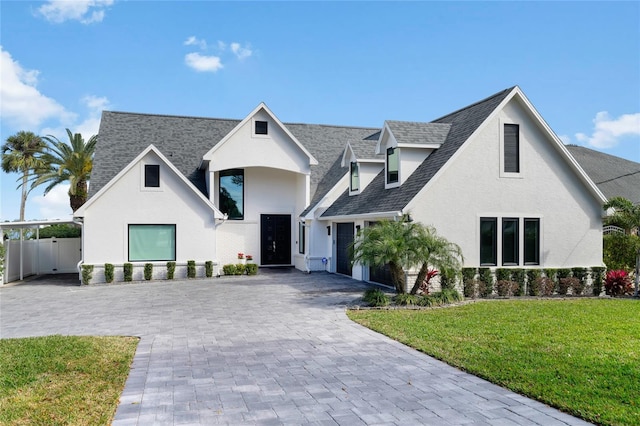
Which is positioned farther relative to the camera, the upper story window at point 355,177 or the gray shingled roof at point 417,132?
the upper story window at point 355,177

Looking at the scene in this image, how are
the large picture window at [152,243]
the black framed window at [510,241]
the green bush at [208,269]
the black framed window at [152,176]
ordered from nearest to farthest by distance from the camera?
the black framed window at [510,241] < the large picture window at [152,243] < the black framed window at [152,176] < the green bush at [208,269]

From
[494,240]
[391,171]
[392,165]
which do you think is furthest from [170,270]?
[494,240]

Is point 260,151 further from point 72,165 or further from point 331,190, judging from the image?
point 72,165

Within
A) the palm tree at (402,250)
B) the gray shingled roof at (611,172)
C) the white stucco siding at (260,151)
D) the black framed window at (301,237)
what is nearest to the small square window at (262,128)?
the white stucco siding at (260,151)

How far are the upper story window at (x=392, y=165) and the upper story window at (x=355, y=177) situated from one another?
265 cm

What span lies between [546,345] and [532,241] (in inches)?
363

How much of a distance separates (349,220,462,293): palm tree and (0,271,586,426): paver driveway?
6.19 feet

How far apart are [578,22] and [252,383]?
13.8 meters

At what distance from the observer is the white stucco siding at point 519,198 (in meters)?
16.4

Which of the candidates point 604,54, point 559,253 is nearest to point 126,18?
point 604,54

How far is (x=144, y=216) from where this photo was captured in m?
21.3

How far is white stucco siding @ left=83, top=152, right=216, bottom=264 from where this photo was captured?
20734 mm

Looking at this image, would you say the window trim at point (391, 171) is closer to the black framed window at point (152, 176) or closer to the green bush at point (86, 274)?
the black framed window at point (152, 176)

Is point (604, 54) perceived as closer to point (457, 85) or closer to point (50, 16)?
point (457, 85)
